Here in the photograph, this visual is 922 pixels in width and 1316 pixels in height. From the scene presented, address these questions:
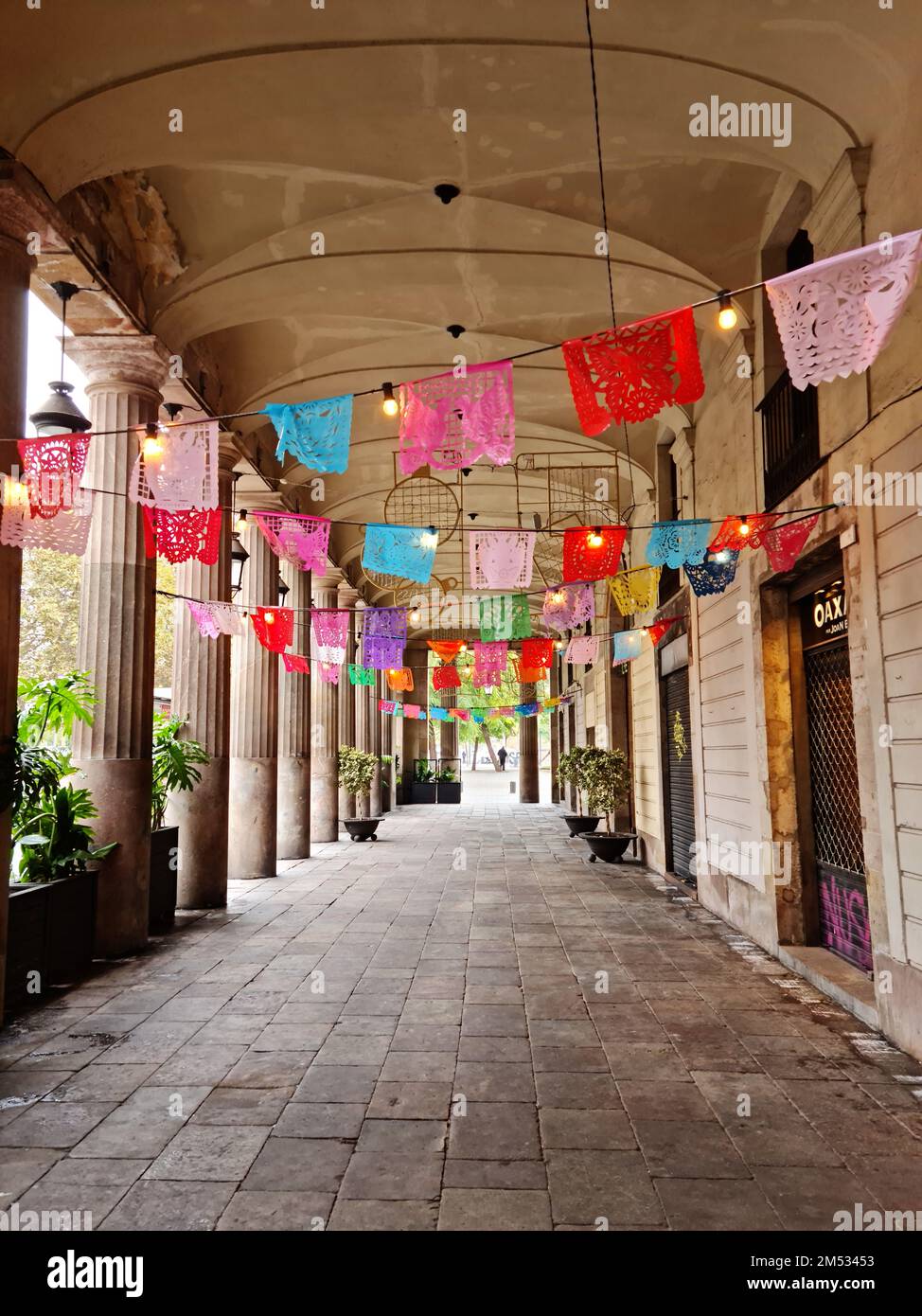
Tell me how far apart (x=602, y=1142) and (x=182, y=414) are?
781 cm

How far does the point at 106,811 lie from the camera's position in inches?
267

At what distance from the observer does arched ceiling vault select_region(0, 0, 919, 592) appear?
496cm

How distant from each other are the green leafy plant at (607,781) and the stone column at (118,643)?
311 inches

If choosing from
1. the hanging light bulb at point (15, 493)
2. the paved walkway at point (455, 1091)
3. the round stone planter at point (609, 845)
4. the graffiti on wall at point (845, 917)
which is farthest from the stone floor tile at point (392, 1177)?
the round stone planter at point (609, 845)

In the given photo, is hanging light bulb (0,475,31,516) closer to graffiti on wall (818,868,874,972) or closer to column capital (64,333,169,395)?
column capital (64,333,169,395)

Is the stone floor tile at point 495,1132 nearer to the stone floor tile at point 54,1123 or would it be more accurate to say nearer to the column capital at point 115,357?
the stone floor tile at point 54,1123

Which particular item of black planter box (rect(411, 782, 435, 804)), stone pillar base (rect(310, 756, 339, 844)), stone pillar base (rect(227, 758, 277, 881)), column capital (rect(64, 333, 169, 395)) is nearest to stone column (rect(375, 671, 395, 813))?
black planter box (rect(411, 782, 435, 804))

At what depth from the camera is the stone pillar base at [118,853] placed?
671 centimetres

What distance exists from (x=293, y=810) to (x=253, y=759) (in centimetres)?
268

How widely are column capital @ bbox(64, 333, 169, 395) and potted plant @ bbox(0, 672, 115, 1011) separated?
2671mm

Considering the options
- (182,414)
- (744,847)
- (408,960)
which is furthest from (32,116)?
Result: (744,847)

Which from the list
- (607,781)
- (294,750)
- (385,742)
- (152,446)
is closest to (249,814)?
(294,750)

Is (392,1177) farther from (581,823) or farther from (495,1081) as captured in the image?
(581,823)
